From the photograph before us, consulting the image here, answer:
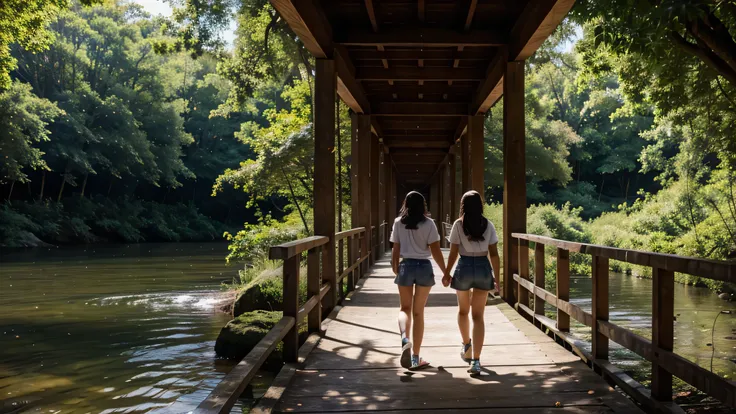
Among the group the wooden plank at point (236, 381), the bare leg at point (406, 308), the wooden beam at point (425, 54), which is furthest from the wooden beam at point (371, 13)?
the wooden plank at point (236, 381)

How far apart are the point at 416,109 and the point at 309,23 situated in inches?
304

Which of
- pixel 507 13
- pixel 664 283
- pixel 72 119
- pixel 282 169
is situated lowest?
pixel 664 283

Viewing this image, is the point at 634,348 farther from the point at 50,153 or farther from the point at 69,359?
the point at 50,153

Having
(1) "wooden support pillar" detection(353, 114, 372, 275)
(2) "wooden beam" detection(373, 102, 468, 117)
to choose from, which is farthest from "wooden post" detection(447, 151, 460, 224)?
(1) "wooden support pillar" detection(353, 114, 372, 275)

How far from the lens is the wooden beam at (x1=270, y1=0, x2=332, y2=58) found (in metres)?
6.37

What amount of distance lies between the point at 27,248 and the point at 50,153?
21.0 feet

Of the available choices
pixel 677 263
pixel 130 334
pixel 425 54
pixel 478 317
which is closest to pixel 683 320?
pixel 425 54

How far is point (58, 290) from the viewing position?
17.5 m

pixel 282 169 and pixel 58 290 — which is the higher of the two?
pixel 282 169

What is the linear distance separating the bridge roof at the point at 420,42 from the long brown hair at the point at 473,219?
7.44 ft

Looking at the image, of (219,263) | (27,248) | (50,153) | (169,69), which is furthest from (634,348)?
(169,69)

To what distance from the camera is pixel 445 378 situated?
5168mm

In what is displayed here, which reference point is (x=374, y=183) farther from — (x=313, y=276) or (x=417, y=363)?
(x=417, y=363)

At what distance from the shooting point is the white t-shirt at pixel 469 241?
529 centimetres
